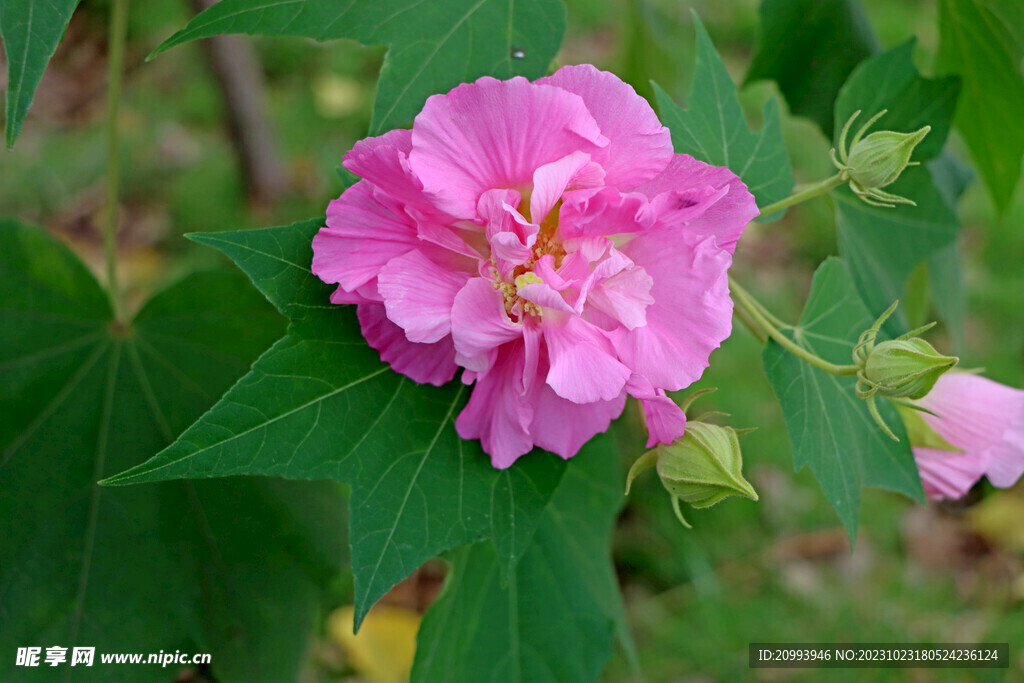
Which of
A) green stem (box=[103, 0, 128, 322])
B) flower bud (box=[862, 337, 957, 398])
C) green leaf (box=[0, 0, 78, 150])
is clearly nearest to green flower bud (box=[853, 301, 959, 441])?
flower bud (box=[862, 337, 957, 398])

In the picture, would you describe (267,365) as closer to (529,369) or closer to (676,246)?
(529,369)

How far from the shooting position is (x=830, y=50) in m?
0.94

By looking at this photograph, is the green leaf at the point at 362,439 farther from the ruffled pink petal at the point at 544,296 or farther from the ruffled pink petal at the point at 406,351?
the ruffled pink petal at the point at 544,296

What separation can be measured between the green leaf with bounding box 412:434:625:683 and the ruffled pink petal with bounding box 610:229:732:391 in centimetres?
26

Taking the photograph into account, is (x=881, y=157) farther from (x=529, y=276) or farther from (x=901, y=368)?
(x=529, y=276)

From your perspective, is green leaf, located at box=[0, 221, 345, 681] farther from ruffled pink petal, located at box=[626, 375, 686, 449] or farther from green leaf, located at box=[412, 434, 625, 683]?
ruffled pink petal, located at box=[626, 375, 686, 449]

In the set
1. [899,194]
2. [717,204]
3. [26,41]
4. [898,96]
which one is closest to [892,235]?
[899,194]

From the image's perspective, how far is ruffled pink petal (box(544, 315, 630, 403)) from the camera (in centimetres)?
50

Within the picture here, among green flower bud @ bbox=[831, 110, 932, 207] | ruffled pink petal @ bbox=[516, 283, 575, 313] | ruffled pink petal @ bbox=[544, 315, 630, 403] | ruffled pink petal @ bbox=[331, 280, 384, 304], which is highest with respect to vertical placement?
green flower bud @ bbox=[831, 110, 932, 207]

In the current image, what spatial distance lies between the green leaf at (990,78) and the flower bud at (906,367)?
1.51 ft

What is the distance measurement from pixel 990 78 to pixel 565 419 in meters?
0.67

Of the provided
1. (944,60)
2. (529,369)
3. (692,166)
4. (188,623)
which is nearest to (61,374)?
(188,623)

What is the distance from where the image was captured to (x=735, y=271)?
1.86 meters

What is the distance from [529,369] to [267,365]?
172mm
